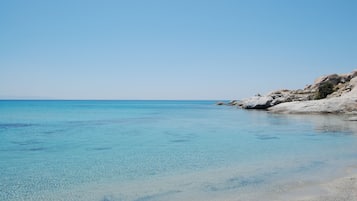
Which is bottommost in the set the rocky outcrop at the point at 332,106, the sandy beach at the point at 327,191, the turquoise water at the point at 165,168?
the turquoise water at the point at 165,168

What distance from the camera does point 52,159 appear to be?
14.1 meters

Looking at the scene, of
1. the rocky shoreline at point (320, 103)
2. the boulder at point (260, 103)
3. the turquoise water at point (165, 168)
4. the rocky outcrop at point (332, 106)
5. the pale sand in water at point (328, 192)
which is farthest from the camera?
the boulder at point (260, 103)

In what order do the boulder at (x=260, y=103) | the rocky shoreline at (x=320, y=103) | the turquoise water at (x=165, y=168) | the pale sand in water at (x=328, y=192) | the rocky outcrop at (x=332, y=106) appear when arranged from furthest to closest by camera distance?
1. the boulder at (x=260, y=103)
2. the rocky shoreline at (x=320, y=103)
3. the rocky outcrop at (x=332, y=106)
4. the turquoise water at (x=165, y=168)
5. the pale sand in water at (x=328, y=192)

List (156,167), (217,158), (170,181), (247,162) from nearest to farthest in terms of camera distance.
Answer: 1. (170,181)
2. (156,167)
3. (247,162)
4. (217,158)

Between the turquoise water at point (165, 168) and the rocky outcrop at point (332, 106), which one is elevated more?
the rocky outcrop at point (332, 106)

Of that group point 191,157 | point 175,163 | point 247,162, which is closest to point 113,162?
point 175,163

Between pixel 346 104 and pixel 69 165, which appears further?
pixel 346 104

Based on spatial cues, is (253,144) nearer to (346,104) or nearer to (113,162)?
(113,162)

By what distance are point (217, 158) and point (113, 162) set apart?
4.94 metres

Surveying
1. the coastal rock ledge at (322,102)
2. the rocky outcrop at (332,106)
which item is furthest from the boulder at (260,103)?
the rocky outcrop at (332,106)

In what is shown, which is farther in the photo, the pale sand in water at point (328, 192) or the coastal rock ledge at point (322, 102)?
the coastal rock ledge at point (322, 102)

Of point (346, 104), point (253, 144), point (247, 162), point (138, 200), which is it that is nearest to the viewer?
point (138, 200)

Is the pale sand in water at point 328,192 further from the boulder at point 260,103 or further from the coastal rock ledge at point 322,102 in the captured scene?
the boulder at point 260,103

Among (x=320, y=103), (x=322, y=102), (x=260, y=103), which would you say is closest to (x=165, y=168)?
(x=320, y=103)
